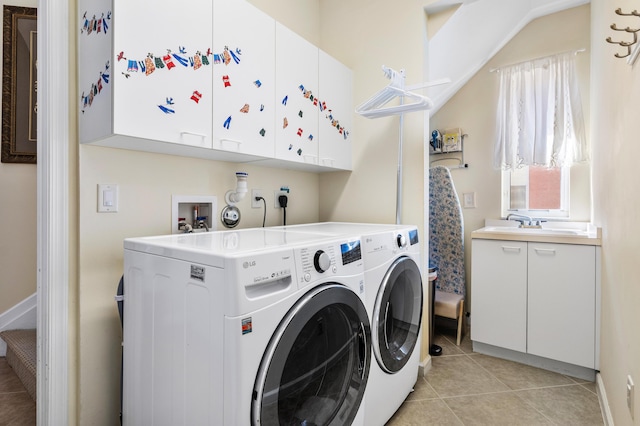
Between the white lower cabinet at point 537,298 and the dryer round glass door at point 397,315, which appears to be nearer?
the dryer round glass door at point 397,315

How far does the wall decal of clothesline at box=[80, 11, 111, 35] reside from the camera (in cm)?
113

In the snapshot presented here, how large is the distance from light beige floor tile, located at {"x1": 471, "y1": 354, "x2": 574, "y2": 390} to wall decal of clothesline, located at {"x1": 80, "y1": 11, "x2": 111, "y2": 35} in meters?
2.72

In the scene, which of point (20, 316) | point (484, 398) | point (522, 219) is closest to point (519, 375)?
point (484, 398)

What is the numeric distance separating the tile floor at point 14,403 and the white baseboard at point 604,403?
2.79 metres

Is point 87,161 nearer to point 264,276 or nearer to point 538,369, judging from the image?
point 264,276

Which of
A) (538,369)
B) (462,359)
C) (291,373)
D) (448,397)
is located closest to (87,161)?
(291,373)

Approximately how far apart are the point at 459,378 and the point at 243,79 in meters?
2.19

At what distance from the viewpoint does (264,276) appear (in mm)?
938

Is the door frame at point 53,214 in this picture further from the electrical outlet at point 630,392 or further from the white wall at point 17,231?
the electrical outlet at point 630,392

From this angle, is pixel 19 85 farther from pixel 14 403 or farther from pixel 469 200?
pixel 469 200

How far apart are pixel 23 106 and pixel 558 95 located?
4034 mm

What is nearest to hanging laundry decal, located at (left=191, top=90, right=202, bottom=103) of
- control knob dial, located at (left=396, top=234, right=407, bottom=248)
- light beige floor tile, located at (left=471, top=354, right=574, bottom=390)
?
control knob dial, located at (left=396, top=234, right=407, bottom=248)

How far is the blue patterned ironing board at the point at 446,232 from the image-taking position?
8.84 ft

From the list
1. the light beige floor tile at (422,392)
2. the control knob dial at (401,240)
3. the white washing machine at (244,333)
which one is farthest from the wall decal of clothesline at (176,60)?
the light beige floor tile at (422,392)
